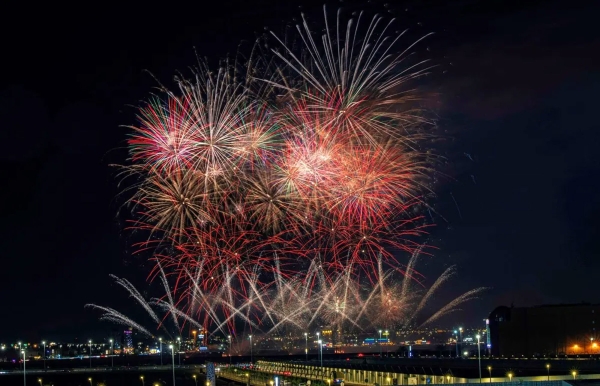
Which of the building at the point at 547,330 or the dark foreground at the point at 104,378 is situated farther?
the dark foreground at the point at 104,378

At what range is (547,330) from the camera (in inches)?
5012

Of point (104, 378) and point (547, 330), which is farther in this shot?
point (104, 378)

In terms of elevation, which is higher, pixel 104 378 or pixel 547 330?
pixel 547 330

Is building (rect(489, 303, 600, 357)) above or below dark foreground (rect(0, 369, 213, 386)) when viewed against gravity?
above

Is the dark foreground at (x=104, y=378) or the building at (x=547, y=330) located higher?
the building at (x=547, y=330)

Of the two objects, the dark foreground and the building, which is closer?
the building

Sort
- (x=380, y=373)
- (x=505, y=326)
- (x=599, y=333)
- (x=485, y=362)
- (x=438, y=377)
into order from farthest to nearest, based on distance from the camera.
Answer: (x=505, y=326)
(x=599, y=333)
(x=485, y=362)
(x=380, y=373)
(x=438, y=377)

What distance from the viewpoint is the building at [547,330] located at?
12444cm

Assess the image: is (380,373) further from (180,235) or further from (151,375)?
(151,375)

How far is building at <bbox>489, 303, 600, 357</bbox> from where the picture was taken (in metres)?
124

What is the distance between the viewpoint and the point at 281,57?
48531 mm

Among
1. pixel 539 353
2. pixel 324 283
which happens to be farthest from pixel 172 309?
pixel 539 353

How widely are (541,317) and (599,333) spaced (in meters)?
8.76

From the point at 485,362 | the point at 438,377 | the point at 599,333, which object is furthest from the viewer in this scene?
the point at 599,333
